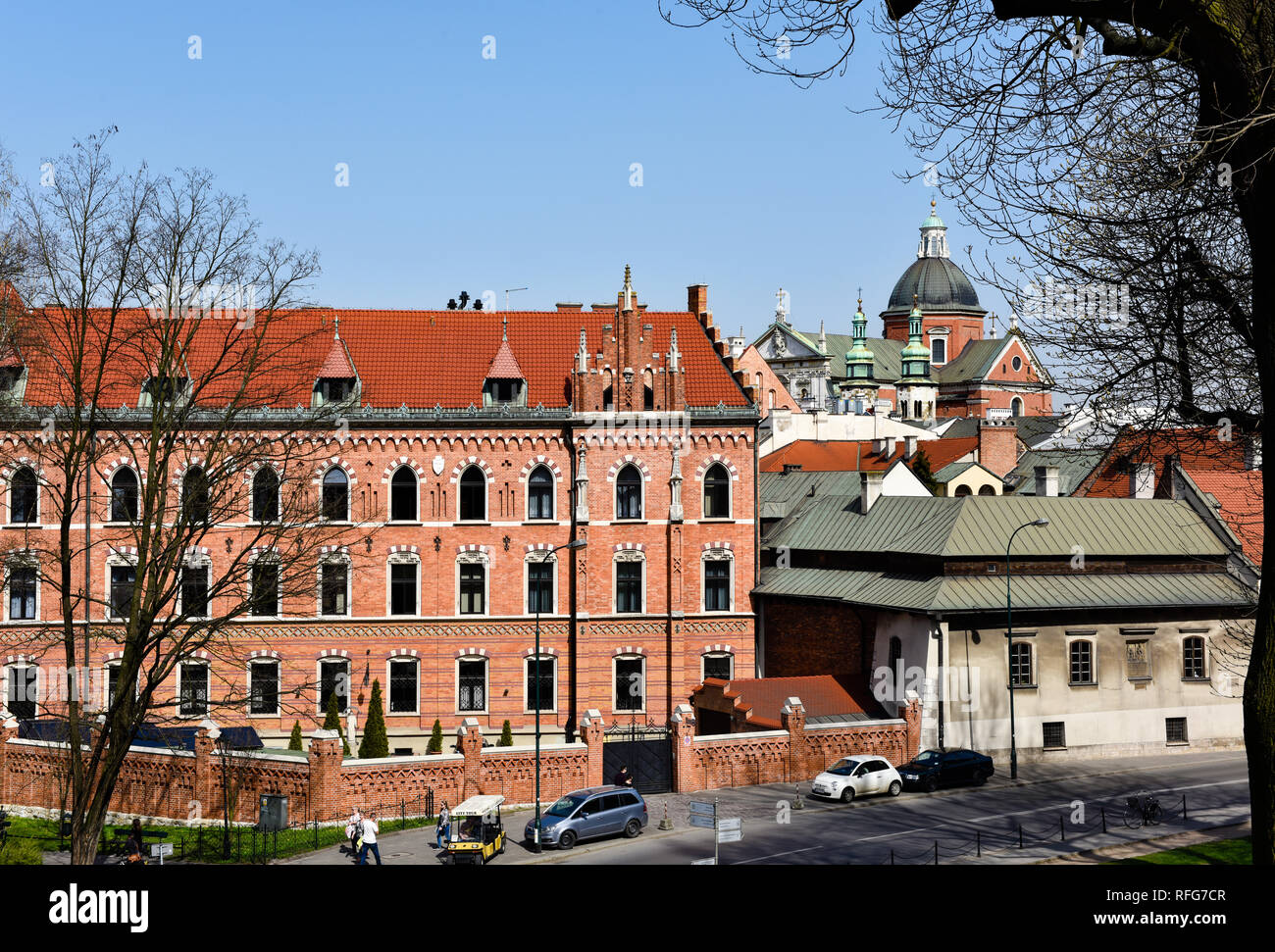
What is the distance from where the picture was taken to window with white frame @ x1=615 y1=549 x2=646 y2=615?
45.7m

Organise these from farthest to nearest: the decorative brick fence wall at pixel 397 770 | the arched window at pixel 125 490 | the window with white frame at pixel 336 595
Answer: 1. the window with white frame at pixel 336 595
2. the arched window at pixel 125 490
3. the decorative brick fence wall at pixel 397 770

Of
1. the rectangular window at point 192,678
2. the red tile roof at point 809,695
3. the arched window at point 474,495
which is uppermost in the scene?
the arched window at point 474,495

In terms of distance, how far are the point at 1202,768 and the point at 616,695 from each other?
1884 cm

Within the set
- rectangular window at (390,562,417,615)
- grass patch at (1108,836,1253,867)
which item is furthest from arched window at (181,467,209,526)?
grass patch at (1108,836,1253,867)

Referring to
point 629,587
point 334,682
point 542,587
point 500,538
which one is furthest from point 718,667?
point 334,682

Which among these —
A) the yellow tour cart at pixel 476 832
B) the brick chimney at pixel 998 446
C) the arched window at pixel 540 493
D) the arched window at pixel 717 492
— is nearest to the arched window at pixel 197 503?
the yellow tour cart at pixel 476 832

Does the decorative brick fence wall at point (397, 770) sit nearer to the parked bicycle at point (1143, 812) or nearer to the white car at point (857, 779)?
the white car at point (857, 779)

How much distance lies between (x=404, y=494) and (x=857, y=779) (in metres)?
18.2

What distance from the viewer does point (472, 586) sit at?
45.0 m

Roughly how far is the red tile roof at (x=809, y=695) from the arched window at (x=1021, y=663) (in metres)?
4.32

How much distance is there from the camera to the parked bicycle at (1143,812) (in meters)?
31.0

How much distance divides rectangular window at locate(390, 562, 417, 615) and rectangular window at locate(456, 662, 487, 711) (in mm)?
2707
